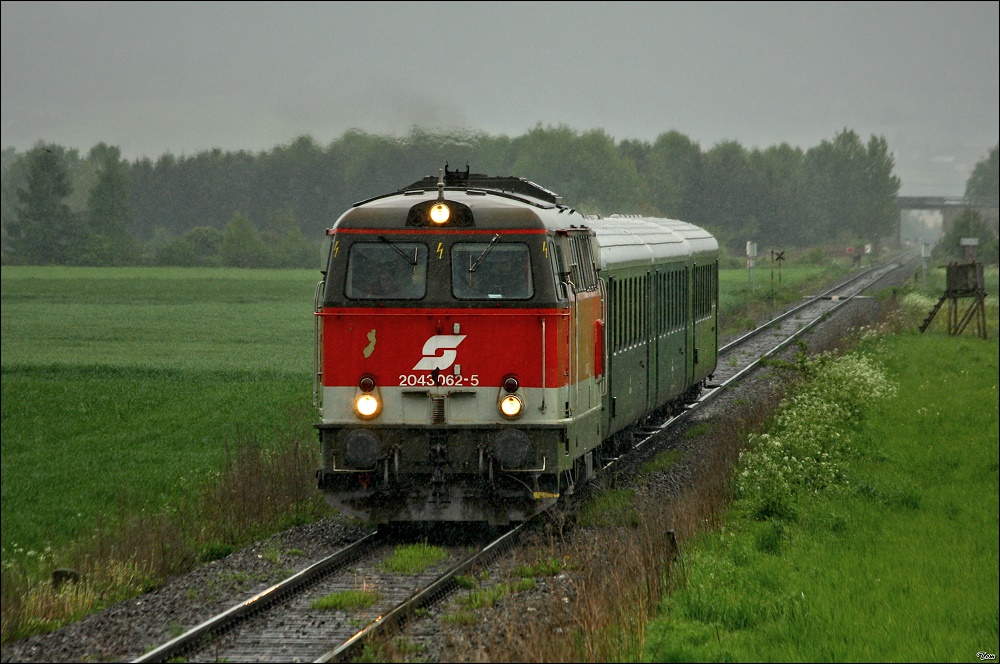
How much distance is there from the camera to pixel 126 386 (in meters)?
24.1

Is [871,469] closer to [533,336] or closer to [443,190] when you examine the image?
[533,336]

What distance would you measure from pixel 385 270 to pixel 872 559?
550 cm

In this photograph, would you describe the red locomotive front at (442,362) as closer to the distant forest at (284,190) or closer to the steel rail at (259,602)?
the steel rail at (259,602)

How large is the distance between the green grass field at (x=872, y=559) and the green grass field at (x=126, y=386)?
6760 mm

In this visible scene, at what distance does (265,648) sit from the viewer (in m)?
8.96

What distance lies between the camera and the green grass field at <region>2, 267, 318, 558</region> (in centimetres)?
1476

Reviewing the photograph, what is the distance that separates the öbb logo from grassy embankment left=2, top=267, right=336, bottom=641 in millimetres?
2773

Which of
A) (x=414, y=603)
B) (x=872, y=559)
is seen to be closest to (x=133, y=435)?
(x=414, y=603)

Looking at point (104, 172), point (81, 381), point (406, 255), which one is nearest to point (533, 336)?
point (406, 255)

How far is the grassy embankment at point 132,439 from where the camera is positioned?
11242 millimetres

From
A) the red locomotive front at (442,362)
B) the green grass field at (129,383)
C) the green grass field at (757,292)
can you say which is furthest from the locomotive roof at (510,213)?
the green grass field at (757,292)

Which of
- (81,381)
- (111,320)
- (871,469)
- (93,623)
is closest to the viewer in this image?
(93,623)

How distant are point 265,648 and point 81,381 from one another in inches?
656

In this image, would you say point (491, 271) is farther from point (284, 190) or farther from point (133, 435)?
point (284, 190)
